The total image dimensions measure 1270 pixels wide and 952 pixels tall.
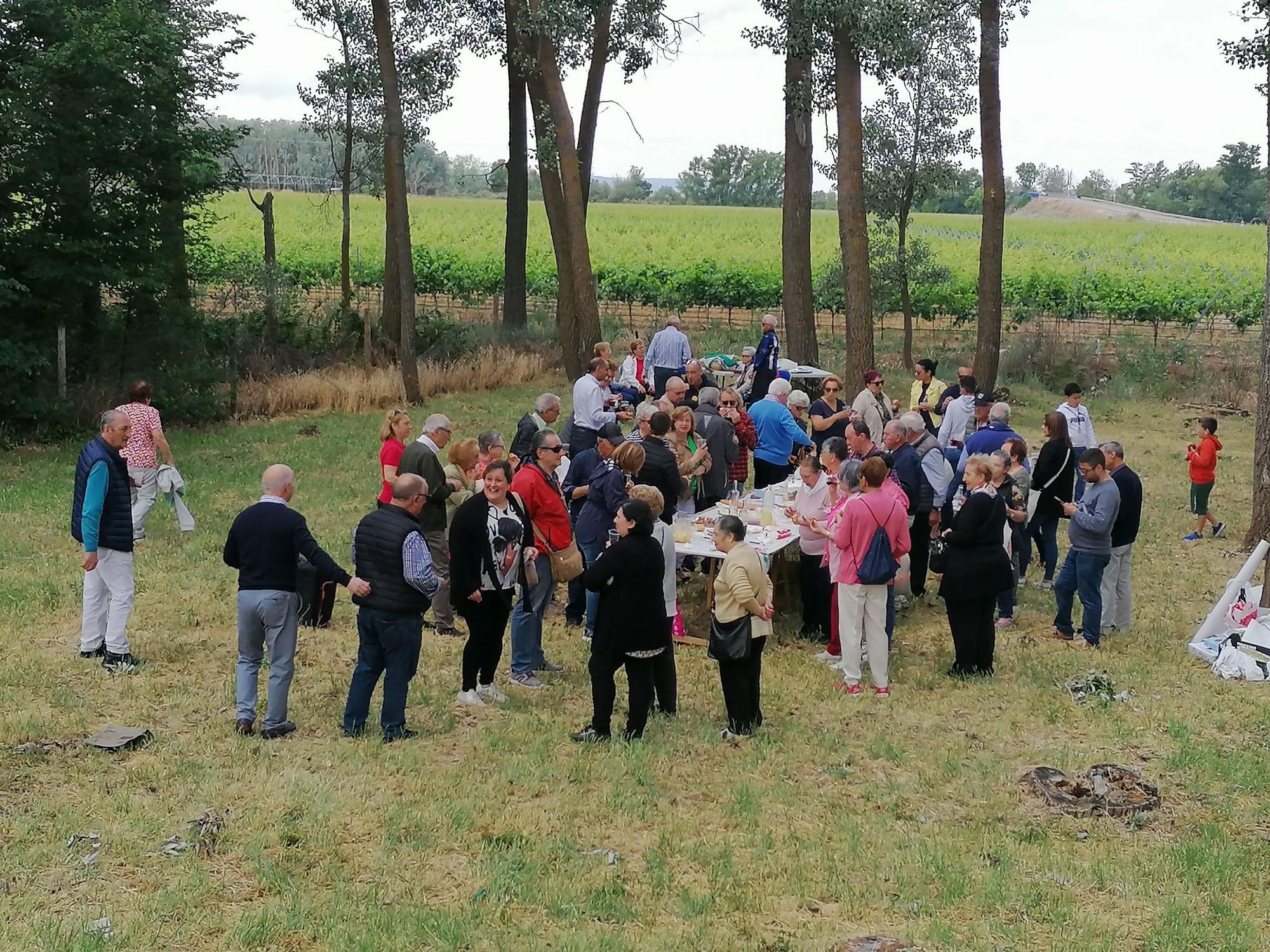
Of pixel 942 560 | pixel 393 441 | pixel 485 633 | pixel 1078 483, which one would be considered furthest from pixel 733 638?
pixel 1078 483

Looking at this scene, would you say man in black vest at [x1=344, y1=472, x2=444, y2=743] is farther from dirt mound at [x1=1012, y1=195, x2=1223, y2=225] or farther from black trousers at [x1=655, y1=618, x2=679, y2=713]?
dirt mound at [x1=1012, y1=195, x2=1223, y2=225]

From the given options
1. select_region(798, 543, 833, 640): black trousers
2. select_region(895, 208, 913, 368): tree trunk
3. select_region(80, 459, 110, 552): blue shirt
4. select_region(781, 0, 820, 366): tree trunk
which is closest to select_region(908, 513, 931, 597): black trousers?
select_region(798, 543, 833, 640): black trousers

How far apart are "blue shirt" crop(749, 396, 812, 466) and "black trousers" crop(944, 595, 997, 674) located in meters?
3.40

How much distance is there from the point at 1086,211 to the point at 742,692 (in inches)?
4798

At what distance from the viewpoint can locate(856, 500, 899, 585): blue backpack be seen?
8992 millimetres

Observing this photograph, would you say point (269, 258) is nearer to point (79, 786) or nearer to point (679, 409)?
point (679, 409)

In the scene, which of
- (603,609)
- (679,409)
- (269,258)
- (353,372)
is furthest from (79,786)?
(269,258)

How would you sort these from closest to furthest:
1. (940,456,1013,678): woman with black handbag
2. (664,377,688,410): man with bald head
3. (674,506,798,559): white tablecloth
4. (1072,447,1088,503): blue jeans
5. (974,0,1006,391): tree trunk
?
(940,456,1013,678): woman with black handbag, (674,506,798,559): white tablecloth, (664,377,688,410): man with bald head, (1072,447,1088,503): blue jeans, (974,0,1006,391): tree trunk

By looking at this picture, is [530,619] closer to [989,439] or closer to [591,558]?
[591,558]

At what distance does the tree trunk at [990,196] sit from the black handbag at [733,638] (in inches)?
636

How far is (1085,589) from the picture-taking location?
10336mm

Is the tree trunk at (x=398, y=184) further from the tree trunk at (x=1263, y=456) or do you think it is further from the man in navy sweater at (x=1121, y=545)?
the man in navy sweater at (x=1121, y=545)

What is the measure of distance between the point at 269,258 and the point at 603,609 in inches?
882

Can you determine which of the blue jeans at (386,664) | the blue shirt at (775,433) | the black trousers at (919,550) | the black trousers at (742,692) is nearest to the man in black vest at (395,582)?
the blue jeans at (386,664)
